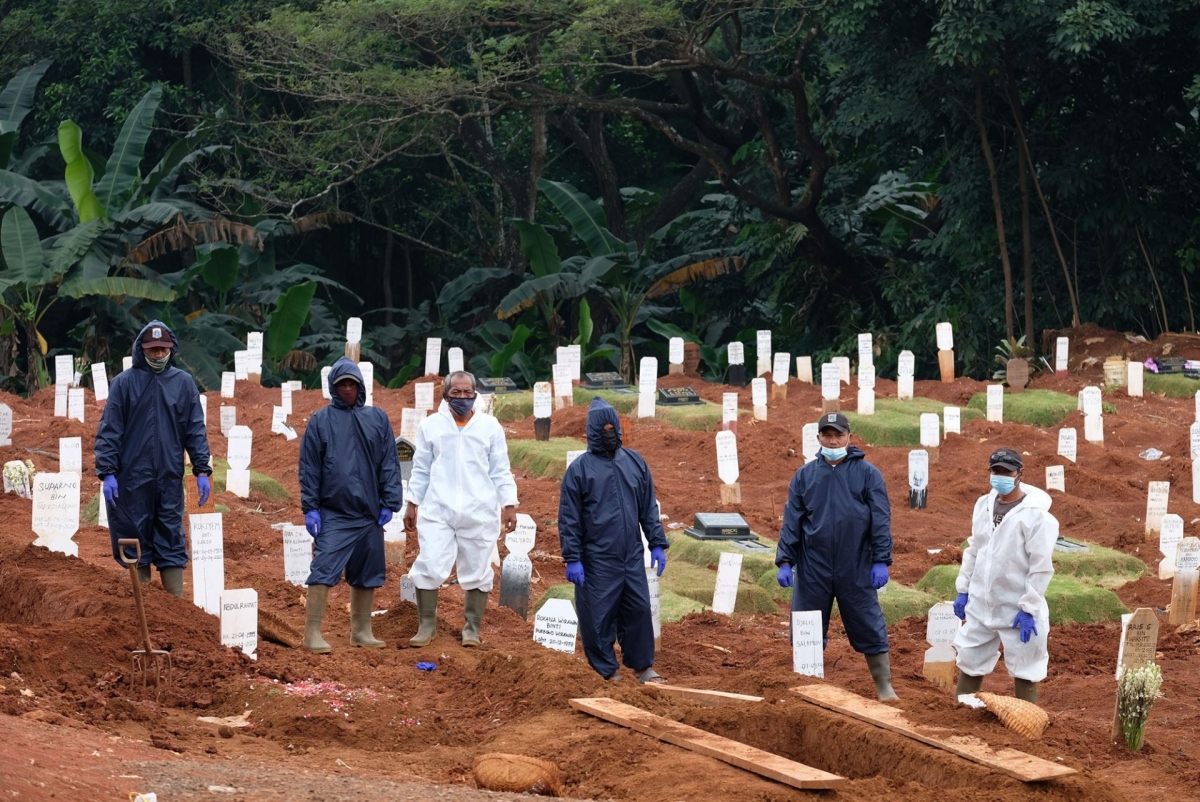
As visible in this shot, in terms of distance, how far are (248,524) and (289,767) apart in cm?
665

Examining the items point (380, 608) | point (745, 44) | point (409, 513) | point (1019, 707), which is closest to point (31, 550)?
point (380, 608)

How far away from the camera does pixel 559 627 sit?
9.03m

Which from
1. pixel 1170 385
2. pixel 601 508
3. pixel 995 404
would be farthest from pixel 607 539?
pixel 1170 385

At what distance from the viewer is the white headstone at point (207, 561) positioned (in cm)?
866

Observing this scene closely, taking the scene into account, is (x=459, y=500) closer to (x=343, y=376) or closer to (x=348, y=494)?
(x=348, y=494)

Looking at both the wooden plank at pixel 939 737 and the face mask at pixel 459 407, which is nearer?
the wooden plank at pixel 939 737

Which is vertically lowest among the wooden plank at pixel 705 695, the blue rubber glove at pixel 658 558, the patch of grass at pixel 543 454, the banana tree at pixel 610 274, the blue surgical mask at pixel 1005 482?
the wooden plank at pixel 705 695

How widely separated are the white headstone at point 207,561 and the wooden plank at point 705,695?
8.22 feet

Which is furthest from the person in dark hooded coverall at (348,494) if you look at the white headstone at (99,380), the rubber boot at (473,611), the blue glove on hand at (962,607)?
the white headstone at (99,380)

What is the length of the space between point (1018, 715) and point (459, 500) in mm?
3496

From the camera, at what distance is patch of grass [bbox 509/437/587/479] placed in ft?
49.8

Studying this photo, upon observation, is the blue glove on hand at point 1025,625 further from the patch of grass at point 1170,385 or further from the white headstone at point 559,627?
→ the patch of grass at point 1170,385

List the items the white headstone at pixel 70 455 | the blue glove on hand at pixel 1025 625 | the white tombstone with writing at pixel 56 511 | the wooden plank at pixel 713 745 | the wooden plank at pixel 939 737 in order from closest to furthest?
the wooden plank at pixel 713 745 → the wooden plank at pixel 939 737 → the blue glove on hand at pixel 1025 625 → the white tombstone with writing at pixel 56 511 → the white headstone at pixel 70 455

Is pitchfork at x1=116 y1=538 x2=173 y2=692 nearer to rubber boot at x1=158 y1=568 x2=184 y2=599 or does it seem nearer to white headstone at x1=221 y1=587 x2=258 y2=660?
white headstone at x1=221 y1=587 x2=258 y2=660
